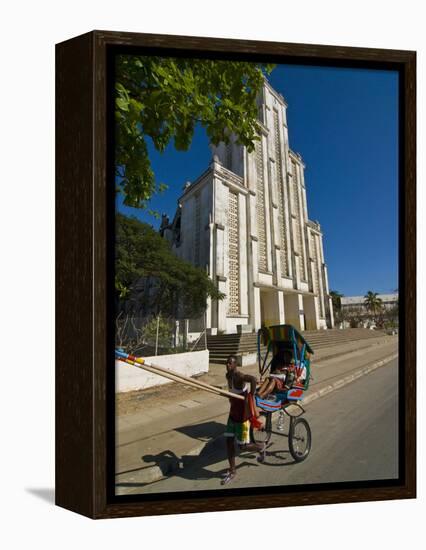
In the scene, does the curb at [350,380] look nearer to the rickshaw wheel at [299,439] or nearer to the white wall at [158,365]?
the rickshaw wheel at [299,439]

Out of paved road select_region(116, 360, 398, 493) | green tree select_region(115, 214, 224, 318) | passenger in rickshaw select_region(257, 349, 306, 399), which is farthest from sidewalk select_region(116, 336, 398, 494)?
green tree select_region(115, 214, 224, 318)

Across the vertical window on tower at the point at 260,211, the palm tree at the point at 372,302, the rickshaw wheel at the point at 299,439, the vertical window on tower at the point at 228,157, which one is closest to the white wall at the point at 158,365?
the rickshaw wheel at the point at 299,439

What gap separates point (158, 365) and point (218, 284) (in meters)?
1.13

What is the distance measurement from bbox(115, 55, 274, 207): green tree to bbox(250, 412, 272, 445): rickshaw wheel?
276cm

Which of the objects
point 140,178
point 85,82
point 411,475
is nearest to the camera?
point 85,82

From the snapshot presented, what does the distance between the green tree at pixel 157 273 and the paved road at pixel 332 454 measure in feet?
5.28

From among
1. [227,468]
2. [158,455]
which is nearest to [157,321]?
[158,455]

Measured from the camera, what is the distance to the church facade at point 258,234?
5.62 metres

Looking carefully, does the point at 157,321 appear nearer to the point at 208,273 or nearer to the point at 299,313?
the point at 208,273

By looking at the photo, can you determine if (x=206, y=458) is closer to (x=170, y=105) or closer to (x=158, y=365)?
(x=158, y=365)

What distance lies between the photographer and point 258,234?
20.0 ft

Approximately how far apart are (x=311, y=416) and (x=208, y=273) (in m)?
2.16

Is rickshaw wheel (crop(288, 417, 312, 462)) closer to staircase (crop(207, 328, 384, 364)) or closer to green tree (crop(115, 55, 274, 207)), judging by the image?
staircase (crop(207, 328, 384, 364))

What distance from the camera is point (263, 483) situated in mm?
5199
